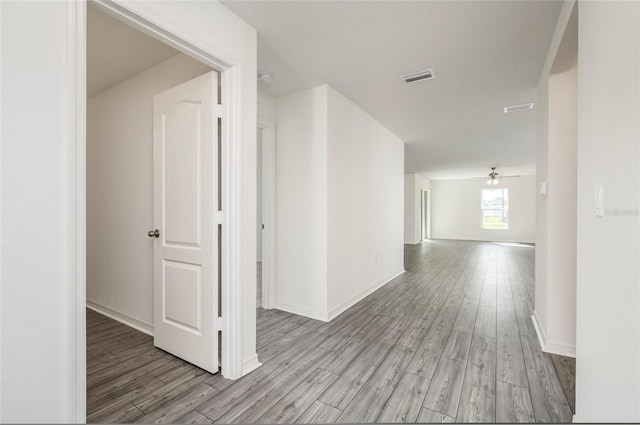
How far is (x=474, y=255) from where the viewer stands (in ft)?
24.5

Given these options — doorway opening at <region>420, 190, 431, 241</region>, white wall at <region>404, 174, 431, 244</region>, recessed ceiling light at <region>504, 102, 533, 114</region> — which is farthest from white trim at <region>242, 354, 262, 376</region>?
doorway opening at <region>420, 190, 431, 241</region>

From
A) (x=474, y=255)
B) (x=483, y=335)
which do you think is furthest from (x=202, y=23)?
(x=474, y=255)

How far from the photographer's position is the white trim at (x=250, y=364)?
2.01 metres

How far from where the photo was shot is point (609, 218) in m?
1.09

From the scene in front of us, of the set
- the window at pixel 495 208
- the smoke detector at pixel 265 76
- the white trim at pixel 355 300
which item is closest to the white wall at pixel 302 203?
the white trim at pixel 355 300

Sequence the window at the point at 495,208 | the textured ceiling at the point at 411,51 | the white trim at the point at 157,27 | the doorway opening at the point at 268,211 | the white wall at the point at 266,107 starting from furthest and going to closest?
the window at the point at 495,208 < the doorway opening at the point at 268,211 < the white wall at the point at 266,107 < the textured ceiling at the point at 411,51 < the white trim at the point at 157,27

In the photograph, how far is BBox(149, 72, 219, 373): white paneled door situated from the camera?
1982mm

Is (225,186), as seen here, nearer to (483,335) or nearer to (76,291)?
(76,291)

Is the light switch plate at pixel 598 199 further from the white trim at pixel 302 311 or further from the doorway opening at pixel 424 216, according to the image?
the doorway opening at pixel 424 216

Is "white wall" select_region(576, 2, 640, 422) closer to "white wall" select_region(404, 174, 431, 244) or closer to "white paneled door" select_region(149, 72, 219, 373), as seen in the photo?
"white paneled door" select_region(149, 72, 219, 373)

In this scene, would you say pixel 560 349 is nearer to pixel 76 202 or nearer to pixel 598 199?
pixel 598 199

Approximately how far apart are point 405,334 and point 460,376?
72 centimetres

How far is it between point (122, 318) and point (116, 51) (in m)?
2.63

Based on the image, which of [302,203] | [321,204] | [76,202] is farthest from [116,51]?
[321,204]
